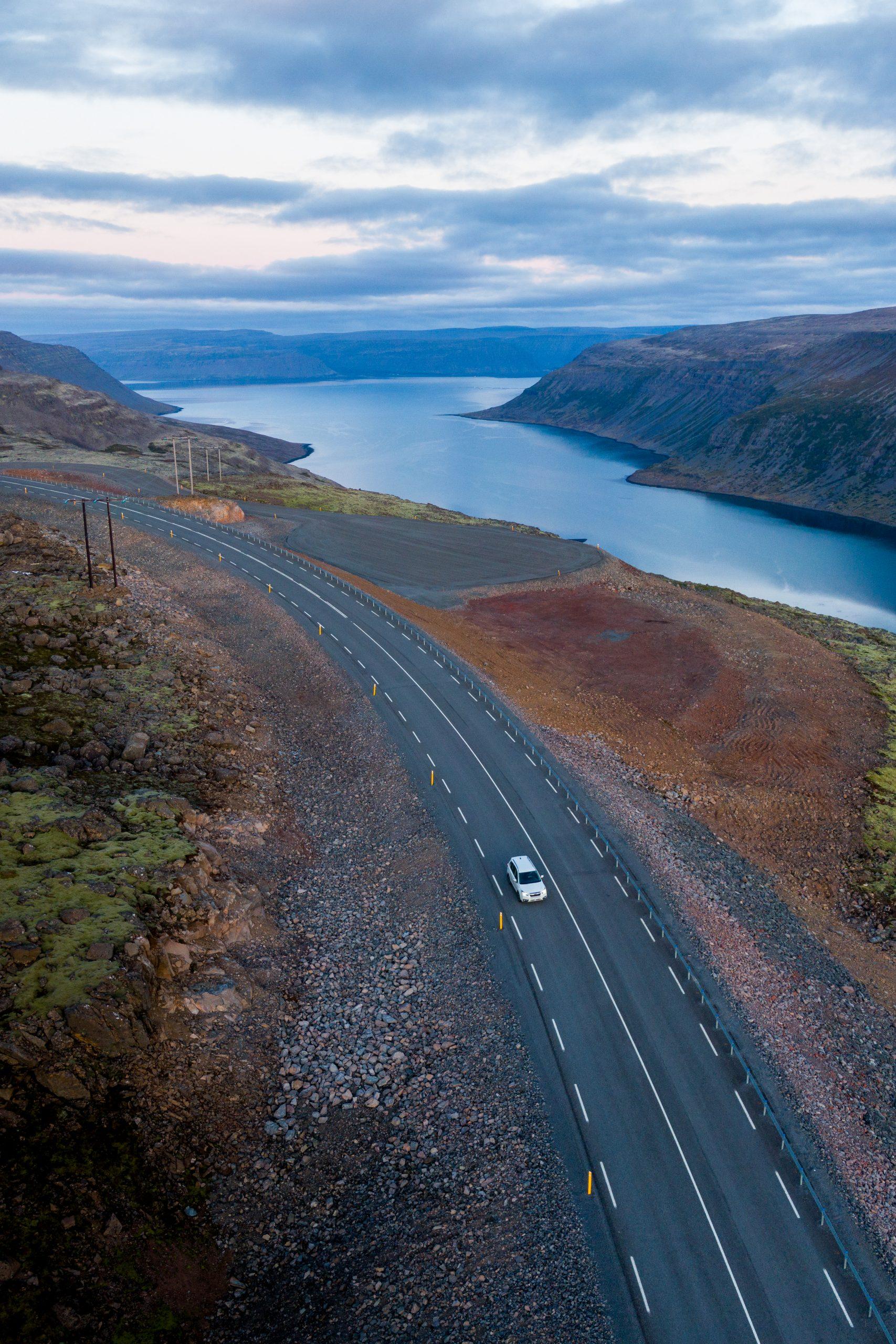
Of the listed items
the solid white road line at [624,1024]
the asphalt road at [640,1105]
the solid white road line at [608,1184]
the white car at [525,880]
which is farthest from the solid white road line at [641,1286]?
the white car at [525,880]

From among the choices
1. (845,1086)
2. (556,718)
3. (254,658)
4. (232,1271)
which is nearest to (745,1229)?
(845,1086)

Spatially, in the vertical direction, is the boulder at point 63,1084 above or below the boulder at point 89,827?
below

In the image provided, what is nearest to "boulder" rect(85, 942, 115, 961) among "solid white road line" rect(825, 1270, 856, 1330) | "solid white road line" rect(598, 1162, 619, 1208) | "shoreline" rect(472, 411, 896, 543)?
"solid white road line" rect(598, 1162, 619, 1208)

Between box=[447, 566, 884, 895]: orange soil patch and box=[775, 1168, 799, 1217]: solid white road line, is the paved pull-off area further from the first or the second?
box=[775, 1168, 799, 1217]: solid white road line

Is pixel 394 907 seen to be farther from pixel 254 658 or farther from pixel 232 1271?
pixel 254 658

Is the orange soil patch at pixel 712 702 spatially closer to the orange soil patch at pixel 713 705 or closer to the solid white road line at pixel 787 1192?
the orange soil patch at pixel 713 705

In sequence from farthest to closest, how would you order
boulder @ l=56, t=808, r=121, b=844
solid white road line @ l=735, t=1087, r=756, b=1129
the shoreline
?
the shoreline
boulder @ l=56, t=808, r=121, b=844
solid white road line @ l=735, t=1087, r=756, b=1129


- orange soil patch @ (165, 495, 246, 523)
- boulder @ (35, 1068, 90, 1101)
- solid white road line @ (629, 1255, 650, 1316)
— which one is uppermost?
orange soil patch @ (165, 495, 246, 523)
